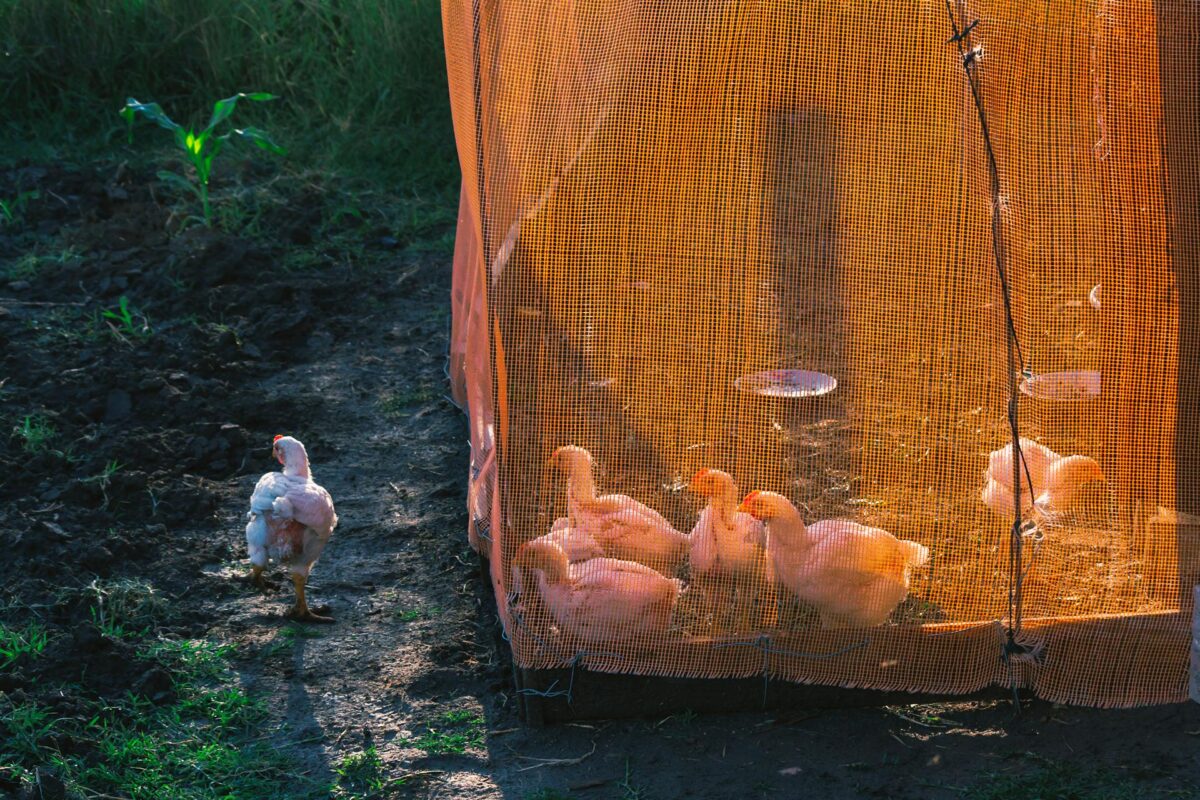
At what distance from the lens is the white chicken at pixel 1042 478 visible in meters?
→ 3.16

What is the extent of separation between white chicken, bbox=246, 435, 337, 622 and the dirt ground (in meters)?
0.26

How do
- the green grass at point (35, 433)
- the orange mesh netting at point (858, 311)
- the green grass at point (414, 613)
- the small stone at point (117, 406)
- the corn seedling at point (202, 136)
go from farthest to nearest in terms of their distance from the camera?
1. the corn seedling at point (202, 136)
2. the small stone at point (117, 406)
3. the green grass at point (35, 433)
4. the green grass at point (414, 613)
5. the orange mesh netting at point (858, 311)

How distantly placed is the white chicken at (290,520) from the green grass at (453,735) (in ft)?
2.34

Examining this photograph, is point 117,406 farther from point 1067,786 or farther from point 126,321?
point 1067,786

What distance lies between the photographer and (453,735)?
334 centimetres

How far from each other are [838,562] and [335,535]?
2.06 metres

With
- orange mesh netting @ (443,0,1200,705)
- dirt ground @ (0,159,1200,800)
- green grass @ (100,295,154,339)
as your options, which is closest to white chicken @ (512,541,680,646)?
orange mesh netting @ (443,0,1200,705)

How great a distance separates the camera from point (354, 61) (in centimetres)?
831

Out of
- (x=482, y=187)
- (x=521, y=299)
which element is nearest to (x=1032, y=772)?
(x=521, y=299)

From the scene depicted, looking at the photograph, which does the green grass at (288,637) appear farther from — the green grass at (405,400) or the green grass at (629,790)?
the green grass at (405,400)

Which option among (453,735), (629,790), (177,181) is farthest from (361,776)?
(177,181)

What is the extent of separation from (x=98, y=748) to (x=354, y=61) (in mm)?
5967

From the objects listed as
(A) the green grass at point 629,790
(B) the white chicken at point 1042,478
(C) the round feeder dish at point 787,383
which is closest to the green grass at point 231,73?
(C) the round feeder dish at point 787,383

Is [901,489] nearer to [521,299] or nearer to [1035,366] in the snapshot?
[1035,366]
